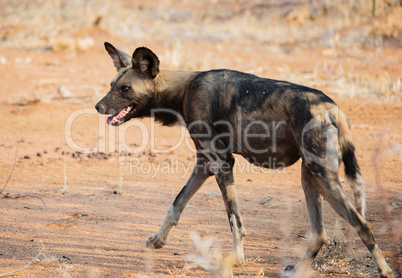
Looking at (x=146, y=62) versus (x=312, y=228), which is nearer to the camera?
(x=312, y=228)

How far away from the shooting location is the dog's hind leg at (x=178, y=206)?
4262 mm

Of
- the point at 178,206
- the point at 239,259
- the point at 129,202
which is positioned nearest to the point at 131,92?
the point at 178,206

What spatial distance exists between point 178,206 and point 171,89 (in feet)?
3.54

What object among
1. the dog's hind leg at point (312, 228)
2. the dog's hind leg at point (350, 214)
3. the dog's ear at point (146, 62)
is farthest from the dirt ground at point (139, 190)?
the dog's ear at point (146, 62)

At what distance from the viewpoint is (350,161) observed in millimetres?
3523

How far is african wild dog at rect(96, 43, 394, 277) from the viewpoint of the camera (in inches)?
134

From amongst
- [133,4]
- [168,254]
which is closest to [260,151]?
[168,254]

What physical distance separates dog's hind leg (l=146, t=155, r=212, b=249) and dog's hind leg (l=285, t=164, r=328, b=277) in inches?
38.5

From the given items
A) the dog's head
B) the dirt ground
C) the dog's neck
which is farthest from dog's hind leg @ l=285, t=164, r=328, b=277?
the dog's head

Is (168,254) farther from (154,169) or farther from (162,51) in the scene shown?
(162,51)

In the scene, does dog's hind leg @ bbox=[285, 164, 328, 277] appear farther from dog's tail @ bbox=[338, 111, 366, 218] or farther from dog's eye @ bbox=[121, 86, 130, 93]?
dog's eye @ bbox=[121, 86, 130, 93]

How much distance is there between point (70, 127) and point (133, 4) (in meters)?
14.2

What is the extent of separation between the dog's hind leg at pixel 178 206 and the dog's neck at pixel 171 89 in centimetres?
55

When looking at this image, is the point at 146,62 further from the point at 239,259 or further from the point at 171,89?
the point at 239,259
